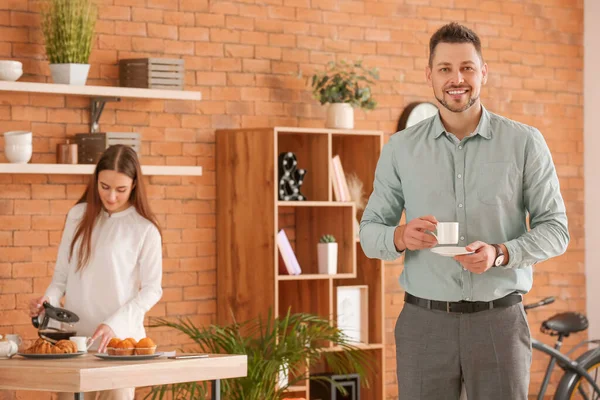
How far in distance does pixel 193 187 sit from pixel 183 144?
0.25 metres

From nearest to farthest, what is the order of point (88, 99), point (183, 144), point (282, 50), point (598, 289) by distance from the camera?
point (88, 99) < point (183, 144) < point (282, 50) < point (598, 289)

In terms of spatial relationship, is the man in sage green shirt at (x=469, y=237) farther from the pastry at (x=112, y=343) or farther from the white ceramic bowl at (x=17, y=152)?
the white ceramic bowl at (x=17, y=152)

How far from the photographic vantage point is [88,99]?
5.38m

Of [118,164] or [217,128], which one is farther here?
[217,128]

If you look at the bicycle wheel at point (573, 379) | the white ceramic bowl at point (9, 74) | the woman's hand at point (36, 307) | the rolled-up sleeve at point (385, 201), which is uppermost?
the white ceramic bowl at point (9, 74)

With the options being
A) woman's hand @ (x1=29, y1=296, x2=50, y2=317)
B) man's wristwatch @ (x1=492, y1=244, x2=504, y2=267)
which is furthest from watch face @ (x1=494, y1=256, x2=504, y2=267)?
woman's hand @ (x1=29, y1=296, x2=50, y2=317)

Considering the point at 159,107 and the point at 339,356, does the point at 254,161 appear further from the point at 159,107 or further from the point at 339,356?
the point at 339,356

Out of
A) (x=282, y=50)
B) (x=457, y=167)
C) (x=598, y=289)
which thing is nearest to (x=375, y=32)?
(x=282, y=50)

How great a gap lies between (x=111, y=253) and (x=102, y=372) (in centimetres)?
94

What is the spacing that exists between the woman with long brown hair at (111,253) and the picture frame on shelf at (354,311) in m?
1.72

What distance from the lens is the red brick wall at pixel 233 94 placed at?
5238 mm

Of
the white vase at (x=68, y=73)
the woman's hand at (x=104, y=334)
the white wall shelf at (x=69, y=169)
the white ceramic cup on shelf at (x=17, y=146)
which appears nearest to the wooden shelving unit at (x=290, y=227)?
the white wall shelf at (x=69, y=169)

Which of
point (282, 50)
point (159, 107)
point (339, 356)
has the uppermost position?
point (282, 50)

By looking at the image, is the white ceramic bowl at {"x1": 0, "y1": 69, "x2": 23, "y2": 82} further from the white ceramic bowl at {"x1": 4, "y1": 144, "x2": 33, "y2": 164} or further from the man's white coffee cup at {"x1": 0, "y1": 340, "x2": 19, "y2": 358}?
the man's white coffee cup at {"x1": 0, "y1": 340, "x2": 19, "y2": 358}
